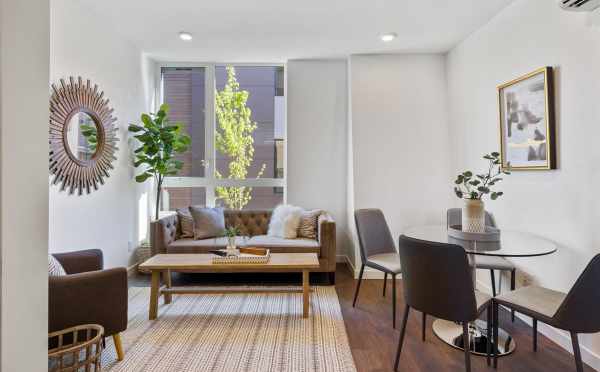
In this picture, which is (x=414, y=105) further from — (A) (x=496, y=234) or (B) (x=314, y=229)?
(A) (x=496, y=234)

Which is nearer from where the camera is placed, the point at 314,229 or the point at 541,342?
the point at 541,342

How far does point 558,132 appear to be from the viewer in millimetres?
2348

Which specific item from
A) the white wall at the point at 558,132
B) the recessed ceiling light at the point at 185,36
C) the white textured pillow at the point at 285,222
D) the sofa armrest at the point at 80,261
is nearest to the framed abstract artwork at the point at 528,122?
the white wall at the point at 558,132

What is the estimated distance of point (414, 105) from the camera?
399 cm

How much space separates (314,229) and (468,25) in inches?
104

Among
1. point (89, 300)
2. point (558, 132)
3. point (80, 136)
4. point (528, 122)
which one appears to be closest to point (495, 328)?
point (558, 132)

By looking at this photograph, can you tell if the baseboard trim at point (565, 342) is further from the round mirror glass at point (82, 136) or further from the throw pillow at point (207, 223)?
the round mirror glass at point (82, 136)

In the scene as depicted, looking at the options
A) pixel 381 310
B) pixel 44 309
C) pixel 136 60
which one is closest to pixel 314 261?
pixel 381 310

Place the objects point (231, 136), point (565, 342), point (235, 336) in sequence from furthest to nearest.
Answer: point (231, 136) → point (235, 336) → point (565, 342)

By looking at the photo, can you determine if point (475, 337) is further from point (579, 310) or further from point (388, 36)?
point (388, 36)

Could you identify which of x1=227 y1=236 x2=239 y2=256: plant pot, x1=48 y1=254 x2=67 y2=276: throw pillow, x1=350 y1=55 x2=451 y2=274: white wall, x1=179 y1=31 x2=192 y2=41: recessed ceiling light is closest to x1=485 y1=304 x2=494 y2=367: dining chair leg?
x1=350 y1=55 x2=451 y2=274: white wall

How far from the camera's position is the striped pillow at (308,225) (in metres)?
3.97

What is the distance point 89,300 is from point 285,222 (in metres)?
2.30

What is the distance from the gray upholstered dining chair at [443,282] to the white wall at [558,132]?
860mm
